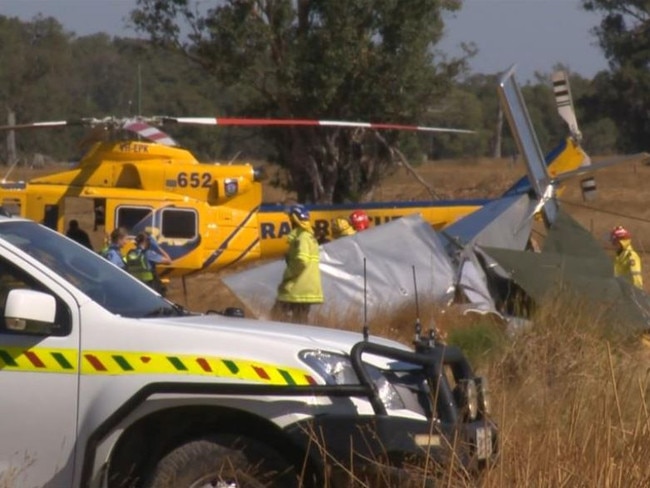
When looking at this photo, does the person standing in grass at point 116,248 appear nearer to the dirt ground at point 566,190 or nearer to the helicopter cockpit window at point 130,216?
the helicopter cockpit window at point 130,216

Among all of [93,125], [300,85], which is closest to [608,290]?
[93,125]

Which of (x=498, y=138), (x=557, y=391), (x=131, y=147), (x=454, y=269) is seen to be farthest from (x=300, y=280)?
(x=498, y=138)

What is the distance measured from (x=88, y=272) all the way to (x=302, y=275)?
301 inches

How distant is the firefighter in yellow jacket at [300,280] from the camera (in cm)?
1408

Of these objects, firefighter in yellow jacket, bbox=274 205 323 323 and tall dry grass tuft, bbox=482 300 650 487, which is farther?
firefighter in yellow jacket, bbox=274 205 323 323

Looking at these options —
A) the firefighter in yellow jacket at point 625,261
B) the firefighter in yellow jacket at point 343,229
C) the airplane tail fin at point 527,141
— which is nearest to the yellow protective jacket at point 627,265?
the firefighter in yellow jacket at point 625,261

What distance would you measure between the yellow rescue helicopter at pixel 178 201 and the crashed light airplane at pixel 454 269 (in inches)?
87.2

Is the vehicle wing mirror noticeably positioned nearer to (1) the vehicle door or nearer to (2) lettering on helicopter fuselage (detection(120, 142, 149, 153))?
(1) the vehicle door

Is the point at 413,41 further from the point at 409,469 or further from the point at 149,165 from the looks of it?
the point at 409,469

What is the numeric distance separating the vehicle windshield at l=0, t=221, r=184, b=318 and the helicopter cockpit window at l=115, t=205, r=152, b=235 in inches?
516

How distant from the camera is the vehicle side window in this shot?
5914 millimetres

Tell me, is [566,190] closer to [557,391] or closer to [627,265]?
[627,265]

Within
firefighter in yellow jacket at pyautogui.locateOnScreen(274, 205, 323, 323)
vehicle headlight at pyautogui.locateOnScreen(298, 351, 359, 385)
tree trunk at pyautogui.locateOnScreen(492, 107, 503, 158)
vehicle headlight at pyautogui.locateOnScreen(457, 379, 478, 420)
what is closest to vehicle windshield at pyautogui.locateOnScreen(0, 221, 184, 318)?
vehicle headlight at pyautogui.locateOnScreen(298, 351, 359, 385)

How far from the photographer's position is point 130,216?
65.5 feet
